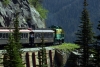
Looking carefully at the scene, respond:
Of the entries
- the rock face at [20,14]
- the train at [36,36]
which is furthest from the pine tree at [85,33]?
the rock face at [20,14]

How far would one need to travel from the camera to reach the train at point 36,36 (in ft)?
175

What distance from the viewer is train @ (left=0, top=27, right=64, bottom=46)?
2098 inches

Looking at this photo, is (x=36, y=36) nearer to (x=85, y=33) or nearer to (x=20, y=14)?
(x=85, y=33)

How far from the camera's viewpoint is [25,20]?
88438mm

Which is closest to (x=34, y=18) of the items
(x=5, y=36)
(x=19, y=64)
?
(x=5, y=36)

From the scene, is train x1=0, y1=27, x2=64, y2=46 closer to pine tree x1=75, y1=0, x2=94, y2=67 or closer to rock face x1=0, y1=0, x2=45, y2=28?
pine tree x1=75, y1=0, x2=94, y2=67

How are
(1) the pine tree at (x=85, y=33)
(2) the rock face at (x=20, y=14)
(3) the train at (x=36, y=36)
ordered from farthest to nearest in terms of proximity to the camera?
(2) the rock face at (x=20, y=14)
(3) the train at (x=36, y=36)
(1) the pine tree at (x=85, y=33)

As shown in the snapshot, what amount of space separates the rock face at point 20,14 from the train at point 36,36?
12386 millimetres

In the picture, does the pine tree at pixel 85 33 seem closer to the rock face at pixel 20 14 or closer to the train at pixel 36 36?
the train at pixel 36 36

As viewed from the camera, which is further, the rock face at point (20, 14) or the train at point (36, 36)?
the rock face at point (20, 14)

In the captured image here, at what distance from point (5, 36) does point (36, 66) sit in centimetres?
823

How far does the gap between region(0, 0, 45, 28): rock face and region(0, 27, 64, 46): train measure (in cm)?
1239

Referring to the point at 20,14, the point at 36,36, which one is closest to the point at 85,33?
the point at 36,36

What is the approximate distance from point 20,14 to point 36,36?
2536 cm
